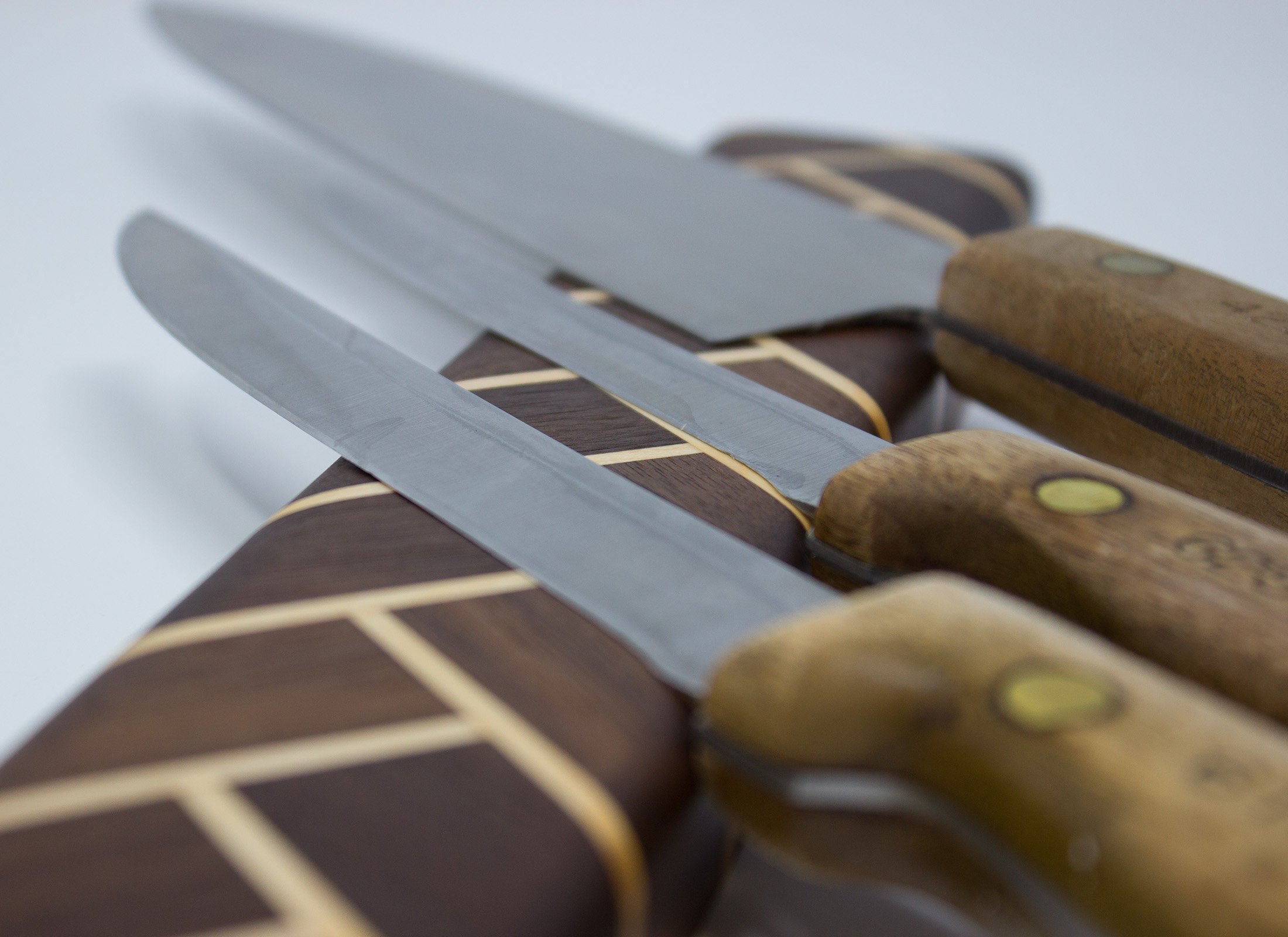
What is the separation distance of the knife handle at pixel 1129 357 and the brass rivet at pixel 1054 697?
0.69 feet

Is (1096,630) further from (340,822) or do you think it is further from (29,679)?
(29,679)

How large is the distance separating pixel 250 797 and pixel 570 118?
598mm

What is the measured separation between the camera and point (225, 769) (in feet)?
1.11

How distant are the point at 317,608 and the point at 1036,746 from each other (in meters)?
0.24

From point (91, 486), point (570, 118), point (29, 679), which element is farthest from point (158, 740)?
point (570, 118)

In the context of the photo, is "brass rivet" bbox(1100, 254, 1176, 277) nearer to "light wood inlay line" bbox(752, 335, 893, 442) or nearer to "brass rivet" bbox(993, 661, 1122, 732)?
"light wood inlay line" bbox(752, 335, 893, 442)

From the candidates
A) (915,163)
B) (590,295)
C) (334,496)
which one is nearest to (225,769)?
(334,496)

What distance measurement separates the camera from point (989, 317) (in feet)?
1.82

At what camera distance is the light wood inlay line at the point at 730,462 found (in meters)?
0.46

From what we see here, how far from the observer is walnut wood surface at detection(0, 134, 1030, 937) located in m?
0.31

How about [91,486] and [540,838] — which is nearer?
[540,838]

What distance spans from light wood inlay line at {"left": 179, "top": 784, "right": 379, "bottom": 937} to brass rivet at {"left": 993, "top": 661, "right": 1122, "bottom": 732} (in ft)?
0.58

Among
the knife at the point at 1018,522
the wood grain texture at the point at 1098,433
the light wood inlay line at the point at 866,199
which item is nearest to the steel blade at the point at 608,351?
the knife at the point at 1018,522

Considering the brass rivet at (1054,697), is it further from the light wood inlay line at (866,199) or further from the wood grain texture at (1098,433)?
the light wood inlay line at (866,199)
